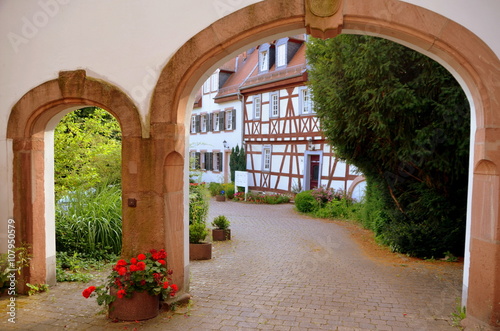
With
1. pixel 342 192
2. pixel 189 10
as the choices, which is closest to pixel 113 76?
pixel 189 10

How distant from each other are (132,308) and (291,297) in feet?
7.22

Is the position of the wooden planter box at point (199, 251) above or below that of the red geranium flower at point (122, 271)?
below

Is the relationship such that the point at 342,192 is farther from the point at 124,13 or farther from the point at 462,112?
the point at 124,13

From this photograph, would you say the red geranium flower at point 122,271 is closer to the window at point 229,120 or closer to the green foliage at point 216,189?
the green foliage at point 216,189

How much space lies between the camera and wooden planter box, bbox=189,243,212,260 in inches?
330

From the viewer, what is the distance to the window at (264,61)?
21041 mm

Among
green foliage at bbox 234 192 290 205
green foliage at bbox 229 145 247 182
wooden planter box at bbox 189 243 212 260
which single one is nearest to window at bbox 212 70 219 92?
green foliage at bbox 229 145 247 182

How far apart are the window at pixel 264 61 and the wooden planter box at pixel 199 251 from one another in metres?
14.2

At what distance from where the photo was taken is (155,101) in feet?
16.3

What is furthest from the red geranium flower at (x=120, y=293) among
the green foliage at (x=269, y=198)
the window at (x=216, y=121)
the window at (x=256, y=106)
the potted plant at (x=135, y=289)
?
the window at (x=216, y=121)

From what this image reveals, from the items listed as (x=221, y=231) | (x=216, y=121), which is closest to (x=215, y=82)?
(x=216, y=121)

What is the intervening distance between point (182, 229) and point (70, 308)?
1.70 m

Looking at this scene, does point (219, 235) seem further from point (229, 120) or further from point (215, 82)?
point (215, 82)

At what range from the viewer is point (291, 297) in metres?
5.82
